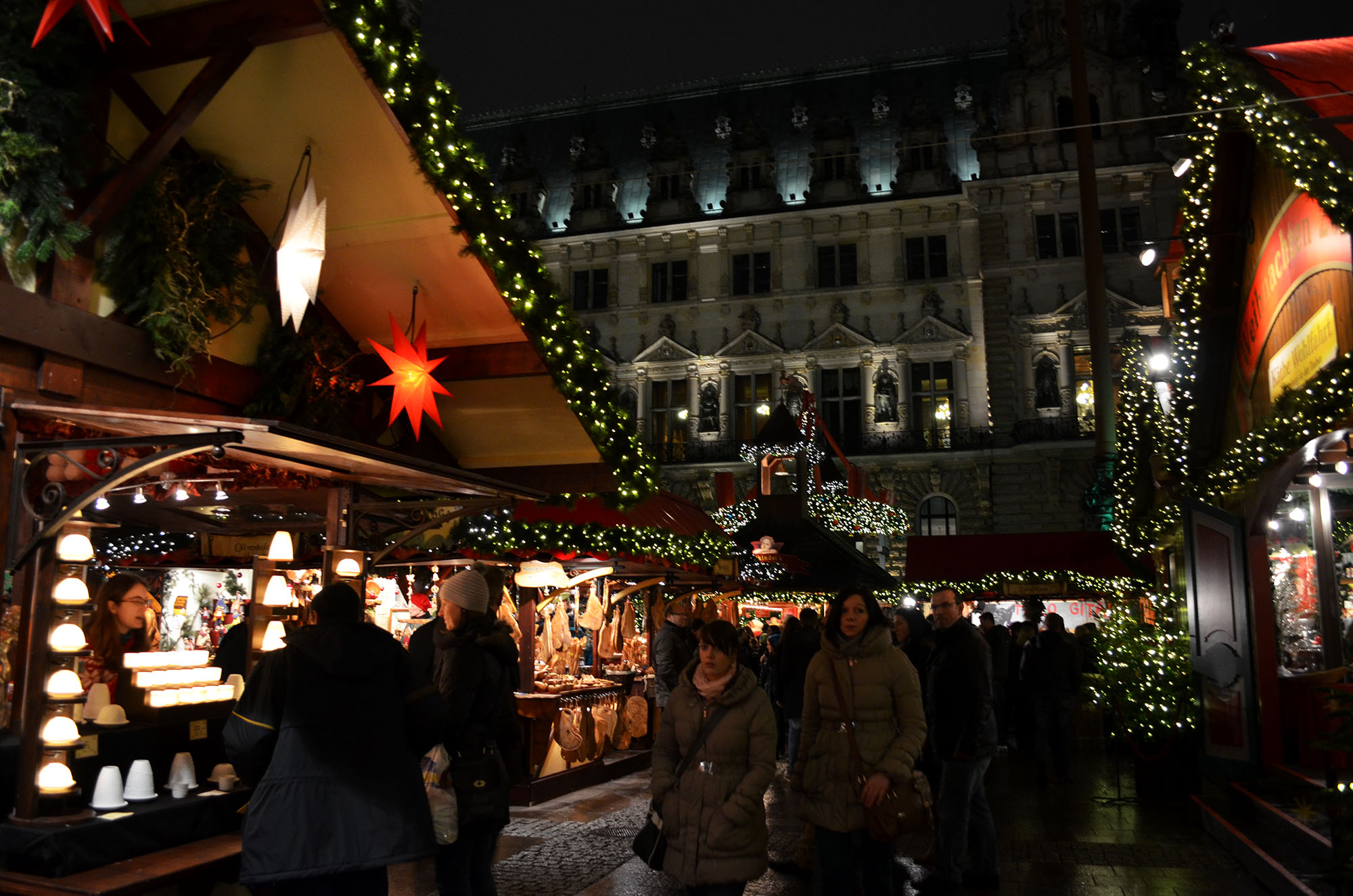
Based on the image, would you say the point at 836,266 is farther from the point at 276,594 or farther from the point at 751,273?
the point at 276,594

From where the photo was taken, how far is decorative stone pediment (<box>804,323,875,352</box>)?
1344 inches

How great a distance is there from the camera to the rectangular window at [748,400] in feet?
115

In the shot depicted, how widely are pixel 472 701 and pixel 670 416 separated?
31685 mm

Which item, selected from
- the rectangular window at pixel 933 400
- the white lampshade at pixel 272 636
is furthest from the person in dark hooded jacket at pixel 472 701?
the rectangular window at pixel 933 400

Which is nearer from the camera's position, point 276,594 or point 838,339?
point 276,594

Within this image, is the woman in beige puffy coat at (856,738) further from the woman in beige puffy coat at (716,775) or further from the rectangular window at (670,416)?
the rectangular window at (670,416)

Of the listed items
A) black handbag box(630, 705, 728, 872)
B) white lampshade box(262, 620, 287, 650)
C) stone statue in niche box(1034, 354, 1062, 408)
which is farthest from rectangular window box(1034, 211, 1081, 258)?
black handbag box(630, 705, 728, 872)

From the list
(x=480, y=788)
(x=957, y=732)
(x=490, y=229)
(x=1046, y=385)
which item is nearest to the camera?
(x=480, y=788)

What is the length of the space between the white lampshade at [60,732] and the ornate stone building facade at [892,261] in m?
26.3

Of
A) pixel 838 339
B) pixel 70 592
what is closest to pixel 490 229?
pixel 70 592

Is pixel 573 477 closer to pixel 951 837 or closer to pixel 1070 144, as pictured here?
pixel 951 837

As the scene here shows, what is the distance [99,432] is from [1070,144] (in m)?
32.0

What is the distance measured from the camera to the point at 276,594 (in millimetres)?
6629

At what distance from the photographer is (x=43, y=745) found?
433cm
